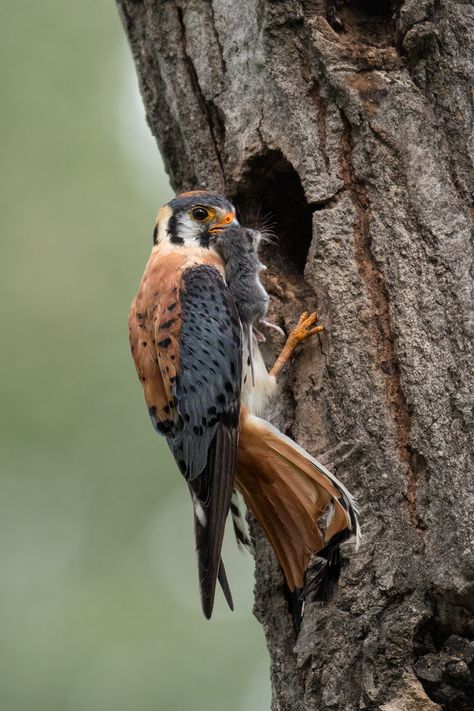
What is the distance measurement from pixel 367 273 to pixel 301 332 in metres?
0.34

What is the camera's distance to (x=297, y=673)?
10.8ft

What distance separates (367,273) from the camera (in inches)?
138

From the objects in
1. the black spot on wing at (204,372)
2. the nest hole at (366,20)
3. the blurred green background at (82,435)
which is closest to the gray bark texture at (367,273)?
the nest hole at (366,20)

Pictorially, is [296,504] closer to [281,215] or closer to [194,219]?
[281,215]

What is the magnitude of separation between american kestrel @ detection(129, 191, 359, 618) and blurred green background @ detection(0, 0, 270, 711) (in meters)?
3.52

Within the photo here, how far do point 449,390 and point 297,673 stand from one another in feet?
3.56

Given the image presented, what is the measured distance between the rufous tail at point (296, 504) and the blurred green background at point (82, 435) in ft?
11.8

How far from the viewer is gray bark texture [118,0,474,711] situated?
2.98 meters

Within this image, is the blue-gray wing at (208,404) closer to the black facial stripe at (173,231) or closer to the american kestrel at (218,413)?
the american kestrel at (218,413)

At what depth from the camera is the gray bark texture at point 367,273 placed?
298 cm

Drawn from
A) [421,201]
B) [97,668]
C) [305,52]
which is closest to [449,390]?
[421,201]

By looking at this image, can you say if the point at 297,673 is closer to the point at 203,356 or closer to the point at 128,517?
the point at 203,356

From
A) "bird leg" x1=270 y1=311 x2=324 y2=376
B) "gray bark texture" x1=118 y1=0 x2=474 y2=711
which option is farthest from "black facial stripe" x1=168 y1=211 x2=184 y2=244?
"bird leg" x1=270 y1=311 x2=324 y2=376

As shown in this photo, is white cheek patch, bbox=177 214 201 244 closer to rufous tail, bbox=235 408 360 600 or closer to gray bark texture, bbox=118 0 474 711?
gray bark texture, bbox=118 0 474 711
